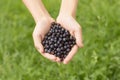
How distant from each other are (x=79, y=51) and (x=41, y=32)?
0.94 metres

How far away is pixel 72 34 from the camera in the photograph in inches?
115

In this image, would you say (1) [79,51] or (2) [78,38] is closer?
(2) [78,38]

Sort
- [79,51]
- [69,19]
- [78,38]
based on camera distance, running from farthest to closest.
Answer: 1. [79,51]
2. [69,19]
3. [78,38]

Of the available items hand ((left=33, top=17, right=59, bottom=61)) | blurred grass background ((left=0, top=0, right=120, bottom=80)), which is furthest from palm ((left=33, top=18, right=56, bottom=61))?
blurred grass background ((left=0, top=0, right=120, bottom=80))

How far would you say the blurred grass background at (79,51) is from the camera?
361 centimetres

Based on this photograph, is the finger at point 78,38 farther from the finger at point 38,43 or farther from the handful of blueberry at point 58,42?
the finger at point 38,43

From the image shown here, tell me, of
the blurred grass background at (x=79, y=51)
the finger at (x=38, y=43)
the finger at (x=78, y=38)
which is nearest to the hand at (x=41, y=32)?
the finger at (x=38, y=43)

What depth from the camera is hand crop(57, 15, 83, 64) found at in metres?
2.80

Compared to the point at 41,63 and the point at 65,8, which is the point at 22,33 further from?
the point at 65,8

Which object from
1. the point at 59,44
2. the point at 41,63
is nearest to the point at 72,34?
the point at 59,44

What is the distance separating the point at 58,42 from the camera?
295 cm

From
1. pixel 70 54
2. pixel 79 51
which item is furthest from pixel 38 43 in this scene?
pixel 79 51

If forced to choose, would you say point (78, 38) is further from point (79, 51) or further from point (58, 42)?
point (79, 51)

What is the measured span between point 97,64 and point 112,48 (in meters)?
0.21
